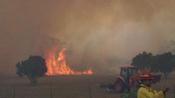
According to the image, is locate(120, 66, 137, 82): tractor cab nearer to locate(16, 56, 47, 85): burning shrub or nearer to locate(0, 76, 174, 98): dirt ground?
locate(0, 76, 174, 98): dirt ground

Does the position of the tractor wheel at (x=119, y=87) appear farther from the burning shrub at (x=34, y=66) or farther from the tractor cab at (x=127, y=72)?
the burning shrub at (x=34, y=66)

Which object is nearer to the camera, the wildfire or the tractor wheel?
the tractor wheel

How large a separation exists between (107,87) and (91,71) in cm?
10895

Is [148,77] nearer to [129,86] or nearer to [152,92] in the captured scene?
[152,92]

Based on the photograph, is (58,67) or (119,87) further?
(58,67)

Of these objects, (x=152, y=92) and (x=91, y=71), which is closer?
(x=152, y=92)

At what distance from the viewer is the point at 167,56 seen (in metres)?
70.9

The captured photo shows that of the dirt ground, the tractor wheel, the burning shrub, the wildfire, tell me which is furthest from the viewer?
the wildfire

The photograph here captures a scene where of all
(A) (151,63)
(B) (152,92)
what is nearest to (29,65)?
(A) (151,63)

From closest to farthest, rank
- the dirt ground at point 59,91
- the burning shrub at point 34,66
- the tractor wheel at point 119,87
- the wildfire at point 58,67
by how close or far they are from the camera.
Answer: the tractor wheel at point 119,87
the dirt ground at point 59,91
the burning shrub at point 34,66
the wildfire at point 58,67

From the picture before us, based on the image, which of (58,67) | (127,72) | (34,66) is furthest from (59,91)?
(58,67)

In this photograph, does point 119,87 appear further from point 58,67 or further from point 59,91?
point 58,67

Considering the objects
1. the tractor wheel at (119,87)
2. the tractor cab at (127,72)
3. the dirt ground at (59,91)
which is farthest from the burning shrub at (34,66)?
the tractor wheel at (119,87)

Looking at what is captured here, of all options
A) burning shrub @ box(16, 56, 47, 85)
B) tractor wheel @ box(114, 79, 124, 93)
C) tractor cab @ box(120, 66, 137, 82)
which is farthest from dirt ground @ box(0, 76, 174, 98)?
burning shrub @ box(16, 56, 47, 85)
